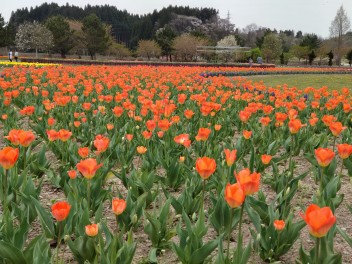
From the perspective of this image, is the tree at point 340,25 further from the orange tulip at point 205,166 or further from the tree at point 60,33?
the orange tulip at point 205,166

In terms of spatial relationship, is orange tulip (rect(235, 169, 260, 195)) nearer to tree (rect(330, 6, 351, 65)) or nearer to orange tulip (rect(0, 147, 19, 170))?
orange tulip (rect(0, 147, 19, 170))

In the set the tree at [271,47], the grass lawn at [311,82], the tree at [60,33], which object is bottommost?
the grass lawn at [311,82]

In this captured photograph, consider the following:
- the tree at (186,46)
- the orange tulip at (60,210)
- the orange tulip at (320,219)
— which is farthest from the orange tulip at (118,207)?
the tree at (186,46)

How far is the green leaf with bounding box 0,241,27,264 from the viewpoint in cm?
212

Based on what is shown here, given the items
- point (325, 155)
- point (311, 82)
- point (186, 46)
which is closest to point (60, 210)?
point (325, 155)

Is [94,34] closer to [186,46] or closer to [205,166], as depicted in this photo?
[186,46]

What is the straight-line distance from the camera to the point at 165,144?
4.76 m

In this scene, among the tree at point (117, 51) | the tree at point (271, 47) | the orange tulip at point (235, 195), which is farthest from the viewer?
the tree at point (117, 51)

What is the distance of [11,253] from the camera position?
2143mm

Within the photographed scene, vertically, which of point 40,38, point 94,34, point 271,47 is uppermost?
point 94,34

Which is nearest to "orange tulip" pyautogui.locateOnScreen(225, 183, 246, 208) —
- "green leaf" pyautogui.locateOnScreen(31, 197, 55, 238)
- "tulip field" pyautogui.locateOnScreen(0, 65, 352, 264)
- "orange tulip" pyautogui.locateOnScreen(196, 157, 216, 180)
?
"tulip field" pyautogui.locateOnScreen(0, 65, 352, 264)

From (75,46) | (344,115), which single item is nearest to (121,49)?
(75,46)

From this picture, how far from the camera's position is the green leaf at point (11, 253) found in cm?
212

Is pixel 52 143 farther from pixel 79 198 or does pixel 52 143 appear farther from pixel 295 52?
pixel 295 52
